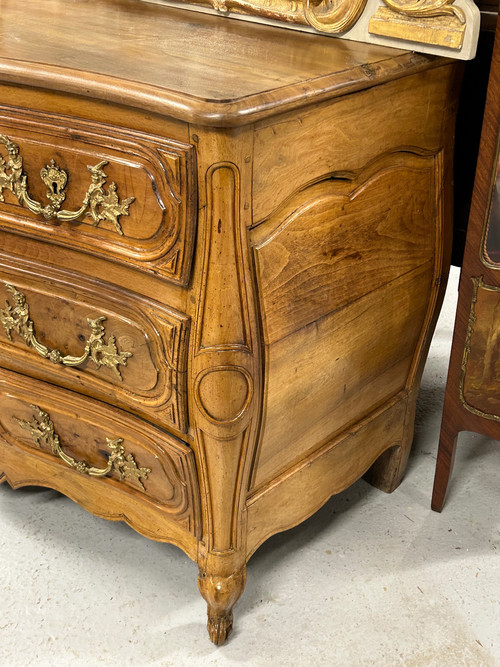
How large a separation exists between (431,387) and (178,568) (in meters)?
0.91

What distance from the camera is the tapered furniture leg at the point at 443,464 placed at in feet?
5.55

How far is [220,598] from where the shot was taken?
1.39m

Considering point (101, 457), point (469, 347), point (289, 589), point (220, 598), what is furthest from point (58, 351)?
point (469, 347)

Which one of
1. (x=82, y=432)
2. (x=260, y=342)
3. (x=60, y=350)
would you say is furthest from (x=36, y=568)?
(x=260, y=342)

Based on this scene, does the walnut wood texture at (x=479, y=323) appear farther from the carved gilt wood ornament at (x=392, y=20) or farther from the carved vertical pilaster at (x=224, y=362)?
the carved vertical pilaster at (x=224, y=362)

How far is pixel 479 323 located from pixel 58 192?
30.5 inches

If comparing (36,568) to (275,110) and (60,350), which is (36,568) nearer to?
(60,350)

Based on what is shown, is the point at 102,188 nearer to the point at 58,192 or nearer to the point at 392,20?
the point at 58,192

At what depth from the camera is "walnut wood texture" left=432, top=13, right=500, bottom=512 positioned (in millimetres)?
1387

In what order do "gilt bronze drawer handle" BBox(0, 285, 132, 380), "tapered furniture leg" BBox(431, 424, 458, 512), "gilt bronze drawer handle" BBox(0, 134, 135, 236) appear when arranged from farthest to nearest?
"tapered furniture leg" BBox(431, 424, 458, 512)
"gilt bronze drawer handle" BBox(0, 285, 132, 380)
"gilt bronze drawer handle" BBox(0, 134, 135, 236)

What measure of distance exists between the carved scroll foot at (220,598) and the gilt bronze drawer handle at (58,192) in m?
0.60

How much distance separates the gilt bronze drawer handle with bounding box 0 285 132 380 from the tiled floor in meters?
0.46

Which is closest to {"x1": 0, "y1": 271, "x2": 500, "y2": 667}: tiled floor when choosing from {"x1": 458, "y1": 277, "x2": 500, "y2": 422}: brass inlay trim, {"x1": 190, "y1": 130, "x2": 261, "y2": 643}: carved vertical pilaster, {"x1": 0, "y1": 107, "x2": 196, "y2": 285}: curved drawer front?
{"x1": 190, "y1": 130, "x2": 261, "y2": 643}: carved vertical pilaster

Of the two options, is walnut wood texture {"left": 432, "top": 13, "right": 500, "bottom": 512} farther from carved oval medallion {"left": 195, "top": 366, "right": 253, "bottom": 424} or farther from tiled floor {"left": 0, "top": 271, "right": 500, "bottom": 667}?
carved oval medallion {"left": 195, "top": 366, "right": 253, "bottom": 424}
